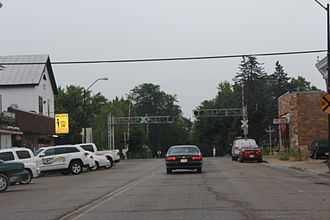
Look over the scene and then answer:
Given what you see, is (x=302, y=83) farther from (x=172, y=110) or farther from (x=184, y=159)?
(x=184, y=159)

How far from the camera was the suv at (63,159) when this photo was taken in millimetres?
30453

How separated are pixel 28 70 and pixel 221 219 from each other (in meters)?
45.7

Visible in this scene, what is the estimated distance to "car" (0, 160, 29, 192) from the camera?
19828 mm

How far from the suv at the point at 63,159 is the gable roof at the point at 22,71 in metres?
21.8

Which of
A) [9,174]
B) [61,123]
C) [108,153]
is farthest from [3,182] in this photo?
[61,123]

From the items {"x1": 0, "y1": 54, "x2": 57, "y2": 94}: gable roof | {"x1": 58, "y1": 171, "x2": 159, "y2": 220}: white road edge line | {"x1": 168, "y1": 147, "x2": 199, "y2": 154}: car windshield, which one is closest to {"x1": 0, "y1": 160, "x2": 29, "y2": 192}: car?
{"x1": 58, "y1": 171, "x2": 159, "y2": 220}: white road edge line

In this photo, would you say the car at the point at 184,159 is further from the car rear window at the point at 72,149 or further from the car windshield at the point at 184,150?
the car rear window at the point at 72,149

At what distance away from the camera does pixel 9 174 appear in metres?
20.1

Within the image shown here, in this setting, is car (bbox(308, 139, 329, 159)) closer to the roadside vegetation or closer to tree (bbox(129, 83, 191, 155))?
the roadside vegetation

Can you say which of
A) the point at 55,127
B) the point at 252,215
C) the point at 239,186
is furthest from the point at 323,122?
the point at 252,215

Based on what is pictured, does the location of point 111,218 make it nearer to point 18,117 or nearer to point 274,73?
point 18,117

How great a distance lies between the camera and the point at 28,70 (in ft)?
175

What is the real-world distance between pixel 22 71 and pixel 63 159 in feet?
81.8

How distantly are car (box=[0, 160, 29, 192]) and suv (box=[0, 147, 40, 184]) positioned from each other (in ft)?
13.4
